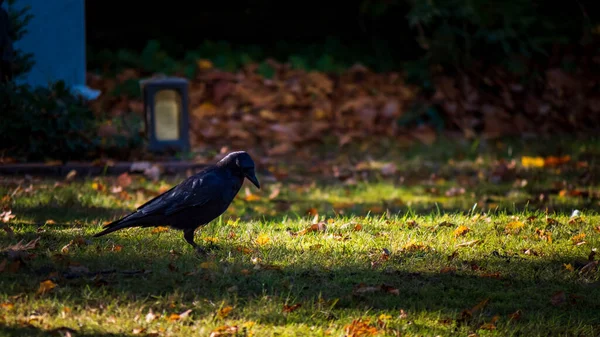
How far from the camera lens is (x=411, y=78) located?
1184cm

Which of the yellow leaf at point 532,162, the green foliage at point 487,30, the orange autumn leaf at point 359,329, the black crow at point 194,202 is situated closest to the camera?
the orange autumn leaf at point 359,329

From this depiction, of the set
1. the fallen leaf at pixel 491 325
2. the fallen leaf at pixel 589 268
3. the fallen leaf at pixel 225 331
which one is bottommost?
the fallen leaf at pixel 491 325

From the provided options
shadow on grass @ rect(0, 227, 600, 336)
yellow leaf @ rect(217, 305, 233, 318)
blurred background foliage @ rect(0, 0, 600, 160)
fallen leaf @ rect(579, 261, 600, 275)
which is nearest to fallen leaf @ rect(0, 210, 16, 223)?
shadow on grass @ rect(0, 227, 600, 336)

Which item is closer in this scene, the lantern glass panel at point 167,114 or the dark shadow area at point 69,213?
the dark shadow area at point 69,213

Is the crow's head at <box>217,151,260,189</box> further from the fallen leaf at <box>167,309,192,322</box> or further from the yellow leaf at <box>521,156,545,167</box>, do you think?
the yellow leaf at <box>521,156,545,167</box>

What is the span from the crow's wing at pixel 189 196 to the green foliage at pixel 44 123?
329 centimetres

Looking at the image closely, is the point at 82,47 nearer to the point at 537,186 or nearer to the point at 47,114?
the point at 47,114

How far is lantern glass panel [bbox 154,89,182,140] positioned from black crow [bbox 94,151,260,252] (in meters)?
4.03

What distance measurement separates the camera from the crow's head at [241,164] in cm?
490

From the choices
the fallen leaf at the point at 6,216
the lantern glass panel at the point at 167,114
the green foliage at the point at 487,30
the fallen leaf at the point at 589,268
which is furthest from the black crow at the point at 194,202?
the green foliage at the point at 487,30

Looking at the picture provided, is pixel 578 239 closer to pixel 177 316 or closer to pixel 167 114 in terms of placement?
pixel 177 316

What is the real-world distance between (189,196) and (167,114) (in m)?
4.25

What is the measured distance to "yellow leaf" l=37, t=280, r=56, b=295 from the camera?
3.98m

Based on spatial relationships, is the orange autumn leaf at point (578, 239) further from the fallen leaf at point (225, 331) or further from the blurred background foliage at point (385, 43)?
the blurred background foliage at point (385, 43)
